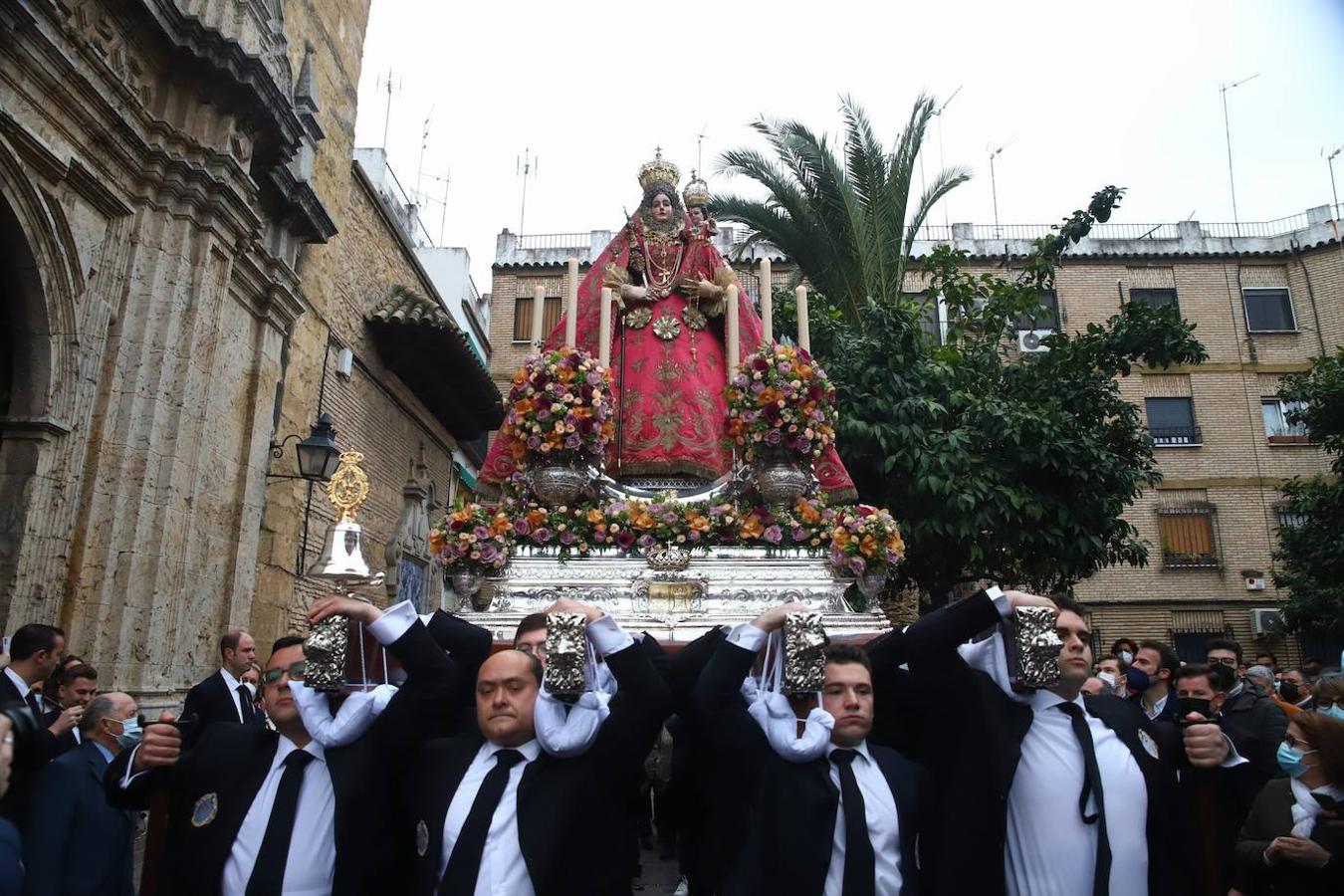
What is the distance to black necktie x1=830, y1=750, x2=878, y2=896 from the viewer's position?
2461mm

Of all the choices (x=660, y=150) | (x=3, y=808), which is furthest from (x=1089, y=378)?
(x=3, y=808)

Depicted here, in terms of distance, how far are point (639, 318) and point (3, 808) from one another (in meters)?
4.86

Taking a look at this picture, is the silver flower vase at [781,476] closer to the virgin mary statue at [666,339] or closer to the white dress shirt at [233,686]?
the virgin mary statue at [666,339]

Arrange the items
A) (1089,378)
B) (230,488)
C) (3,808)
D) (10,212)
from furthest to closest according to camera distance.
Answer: (1089,378) → (230,488) → (10,212) → (3,808)

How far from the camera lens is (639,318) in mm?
6961

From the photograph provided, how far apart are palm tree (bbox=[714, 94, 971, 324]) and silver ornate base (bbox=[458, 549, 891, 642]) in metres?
7.03

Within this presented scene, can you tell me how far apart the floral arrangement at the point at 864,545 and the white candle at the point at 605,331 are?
191cm

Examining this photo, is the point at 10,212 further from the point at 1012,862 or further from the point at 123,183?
the point at 1012,862

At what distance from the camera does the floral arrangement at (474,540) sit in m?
5.52

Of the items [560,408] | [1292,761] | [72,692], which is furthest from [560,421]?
[1292,761]

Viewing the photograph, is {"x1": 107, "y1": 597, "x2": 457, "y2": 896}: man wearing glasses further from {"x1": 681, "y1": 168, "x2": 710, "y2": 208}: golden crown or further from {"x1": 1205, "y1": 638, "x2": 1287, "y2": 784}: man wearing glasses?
{"x1": 681, "y1": 168, "x2": 710, "y2": 208}: golden crown

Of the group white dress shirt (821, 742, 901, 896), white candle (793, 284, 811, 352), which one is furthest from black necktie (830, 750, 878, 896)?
white candle (793, 284, 811, 352)

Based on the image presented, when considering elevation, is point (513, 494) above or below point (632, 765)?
above

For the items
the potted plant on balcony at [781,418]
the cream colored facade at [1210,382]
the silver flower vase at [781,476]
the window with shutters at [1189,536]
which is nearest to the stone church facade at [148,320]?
the potted plant on balcony at [781,418]
